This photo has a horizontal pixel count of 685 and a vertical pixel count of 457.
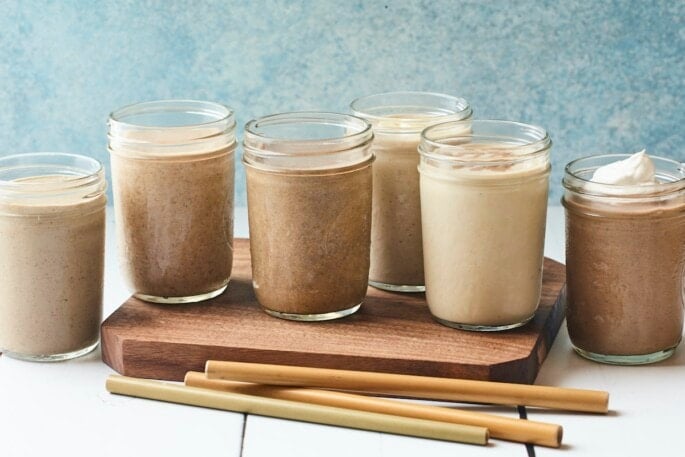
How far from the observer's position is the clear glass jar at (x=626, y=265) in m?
1.09

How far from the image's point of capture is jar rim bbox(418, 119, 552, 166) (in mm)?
1122

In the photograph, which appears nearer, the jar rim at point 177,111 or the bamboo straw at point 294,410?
the bamboo straw at point 294,410

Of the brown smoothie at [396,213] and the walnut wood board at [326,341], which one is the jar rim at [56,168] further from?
the brown smoothie at [396,213]

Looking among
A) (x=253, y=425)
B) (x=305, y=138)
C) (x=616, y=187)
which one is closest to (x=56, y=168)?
(x=305, y=138)

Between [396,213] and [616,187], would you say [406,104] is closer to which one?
Answer: [396,213]

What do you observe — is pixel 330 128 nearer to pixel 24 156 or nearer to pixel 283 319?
pixel 283 319

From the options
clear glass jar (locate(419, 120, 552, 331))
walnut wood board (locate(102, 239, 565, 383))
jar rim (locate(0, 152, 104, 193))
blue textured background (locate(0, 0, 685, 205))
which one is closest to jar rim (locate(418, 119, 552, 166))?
clear glass jar (locate(419, 120, 552, 331))

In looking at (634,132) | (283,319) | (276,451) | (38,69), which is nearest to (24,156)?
(283,319)

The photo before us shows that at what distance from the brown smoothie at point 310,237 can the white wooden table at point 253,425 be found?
0.57ft

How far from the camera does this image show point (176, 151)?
1203 millimetres

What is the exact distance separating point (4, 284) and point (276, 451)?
0.35 meters

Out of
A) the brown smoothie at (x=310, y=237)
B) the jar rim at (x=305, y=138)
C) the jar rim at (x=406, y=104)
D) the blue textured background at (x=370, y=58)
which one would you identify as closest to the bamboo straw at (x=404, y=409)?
the brown smoothie at (x=310, y=237)

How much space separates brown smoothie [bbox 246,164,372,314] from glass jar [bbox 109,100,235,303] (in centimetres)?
6

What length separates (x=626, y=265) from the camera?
110 cm
